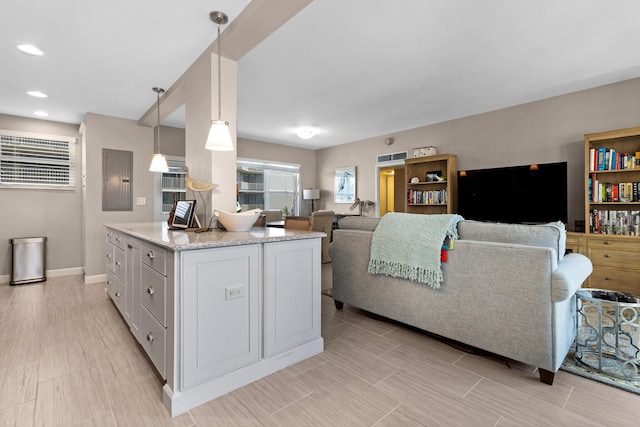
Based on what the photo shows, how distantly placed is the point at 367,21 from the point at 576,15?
1.62 metres

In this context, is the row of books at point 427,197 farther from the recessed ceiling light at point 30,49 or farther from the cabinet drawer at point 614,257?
the recessed ceiling light at point 30,49

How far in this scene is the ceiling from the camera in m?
2.23

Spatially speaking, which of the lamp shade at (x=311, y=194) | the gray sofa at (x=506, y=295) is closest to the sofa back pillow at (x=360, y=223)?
the gray sofa at (x=506, y=295)

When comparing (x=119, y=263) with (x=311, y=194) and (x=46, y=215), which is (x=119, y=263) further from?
(x=311, y=194)

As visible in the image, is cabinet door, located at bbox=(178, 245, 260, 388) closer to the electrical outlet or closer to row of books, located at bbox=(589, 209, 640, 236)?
the electrical outlet

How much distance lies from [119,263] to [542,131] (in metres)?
5.39

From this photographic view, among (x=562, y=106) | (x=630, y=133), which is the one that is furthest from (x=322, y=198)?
(x=630, y=133)

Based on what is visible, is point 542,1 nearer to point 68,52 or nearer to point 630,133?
point 630,133

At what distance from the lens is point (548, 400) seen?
1.64 m

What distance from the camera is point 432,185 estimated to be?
214 inches

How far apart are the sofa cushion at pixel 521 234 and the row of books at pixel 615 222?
2181 mm

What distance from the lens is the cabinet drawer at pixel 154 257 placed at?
1.66m

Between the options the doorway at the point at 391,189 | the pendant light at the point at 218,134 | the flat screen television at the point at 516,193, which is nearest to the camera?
the pendant light at the point at 218,134

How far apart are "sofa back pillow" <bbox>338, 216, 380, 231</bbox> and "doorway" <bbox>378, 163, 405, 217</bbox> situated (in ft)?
12.0
